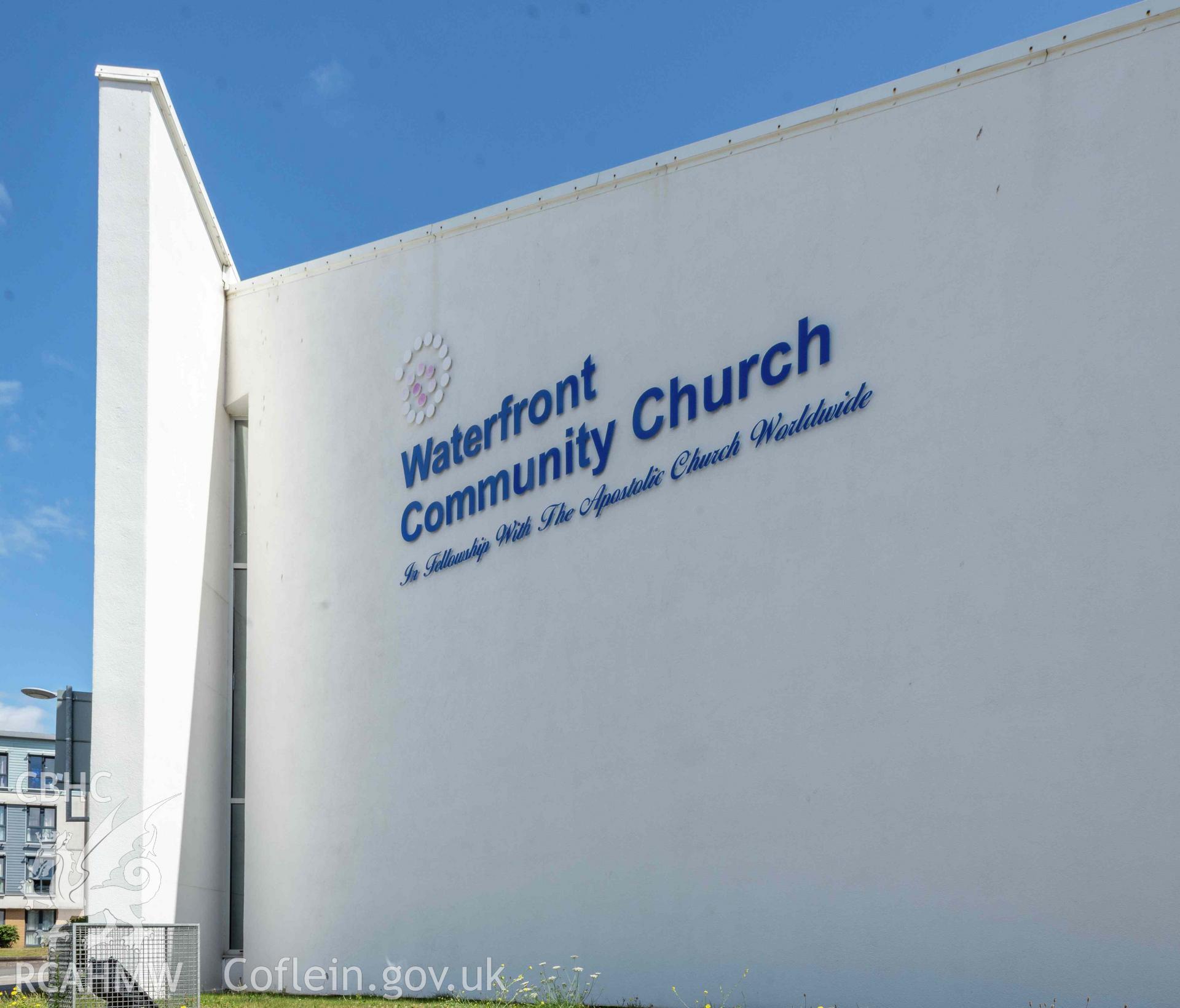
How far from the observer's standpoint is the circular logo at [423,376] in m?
13.1

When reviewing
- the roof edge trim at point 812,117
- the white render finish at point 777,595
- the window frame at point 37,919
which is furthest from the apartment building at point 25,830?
the roof edge trim at point 812,117

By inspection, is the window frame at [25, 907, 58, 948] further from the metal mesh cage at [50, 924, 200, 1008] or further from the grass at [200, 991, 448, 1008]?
the metal mesh cage at [50, 924, 200, 1008]

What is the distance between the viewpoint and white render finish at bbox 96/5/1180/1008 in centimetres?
905

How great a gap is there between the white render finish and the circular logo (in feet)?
0.54

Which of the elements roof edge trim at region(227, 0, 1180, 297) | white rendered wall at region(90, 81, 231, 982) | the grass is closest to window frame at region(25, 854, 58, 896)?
white rendered wall at region(90, 81, 231, 982)

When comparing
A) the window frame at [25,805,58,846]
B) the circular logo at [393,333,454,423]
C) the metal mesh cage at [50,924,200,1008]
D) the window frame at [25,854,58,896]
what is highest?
the circular logo at [393,333,454,423]

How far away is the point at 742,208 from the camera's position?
36.8ft

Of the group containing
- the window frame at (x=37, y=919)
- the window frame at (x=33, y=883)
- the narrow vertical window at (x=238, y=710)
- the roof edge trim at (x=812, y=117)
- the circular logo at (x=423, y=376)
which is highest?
the roof edge trim at (x=812, y=117)

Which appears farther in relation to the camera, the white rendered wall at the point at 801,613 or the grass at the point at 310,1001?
the grass at the point at 310,1001

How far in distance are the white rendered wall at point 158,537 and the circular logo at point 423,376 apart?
8.37 ft

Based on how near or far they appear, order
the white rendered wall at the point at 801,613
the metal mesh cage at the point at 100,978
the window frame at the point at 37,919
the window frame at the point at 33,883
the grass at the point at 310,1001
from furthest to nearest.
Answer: the window frame at the point at 33,883 → the window frame at the point at 37,919 → the grass at the point at 310,1001 → the white rendered wall at the point at 801,613 → the metal mesh cage at the point at 100,978

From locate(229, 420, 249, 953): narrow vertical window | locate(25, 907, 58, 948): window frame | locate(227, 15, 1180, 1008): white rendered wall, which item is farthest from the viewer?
locate(25, 907, 58, 948): window frame

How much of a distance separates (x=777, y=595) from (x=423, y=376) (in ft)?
16.7

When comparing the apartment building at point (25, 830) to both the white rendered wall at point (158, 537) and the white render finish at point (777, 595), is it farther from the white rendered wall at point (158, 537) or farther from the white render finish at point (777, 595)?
the white render finish at point (777, 595)
